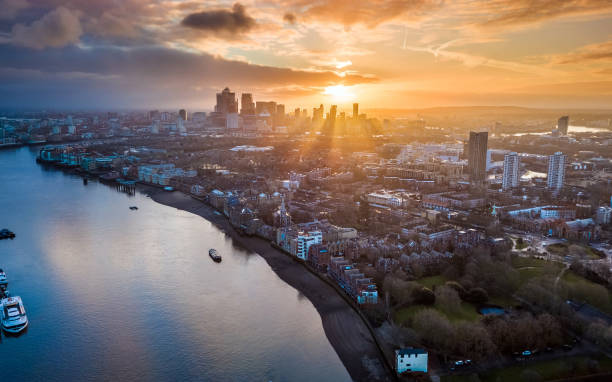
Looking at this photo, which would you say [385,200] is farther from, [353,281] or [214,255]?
[353,281]

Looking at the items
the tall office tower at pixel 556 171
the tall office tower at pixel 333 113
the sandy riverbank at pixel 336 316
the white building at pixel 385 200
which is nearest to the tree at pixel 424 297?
the sandy riverbank at pixel 336 316

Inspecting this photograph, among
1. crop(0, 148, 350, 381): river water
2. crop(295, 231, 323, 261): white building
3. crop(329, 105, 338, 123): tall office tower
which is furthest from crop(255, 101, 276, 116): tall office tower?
crop(295, 231, 323, 261): white building

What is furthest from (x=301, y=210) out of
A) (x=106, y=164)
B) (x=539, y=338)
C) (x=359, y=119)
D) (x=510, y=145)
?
(x=359, y=119)

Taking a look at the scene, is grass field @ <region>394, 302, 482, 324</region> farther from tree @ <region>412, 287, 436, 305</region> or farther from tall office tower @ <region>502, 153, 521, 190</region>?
tall office tower @ <region>502, 153, 521, 190</region>

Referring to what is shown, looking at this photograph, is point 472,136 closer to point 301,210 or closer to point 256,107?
point 301,210

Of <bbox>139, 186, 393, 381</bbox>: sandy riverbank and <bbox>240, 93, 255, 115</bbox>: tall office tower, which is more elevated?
<bbox>240, 93, 255, 115</bbox>: tall office tower

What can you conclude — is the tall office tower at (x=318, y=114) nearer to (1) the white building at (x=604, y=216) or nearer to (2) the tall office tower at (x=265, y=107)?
(2) the tall office tower at (x=265, y=107)
